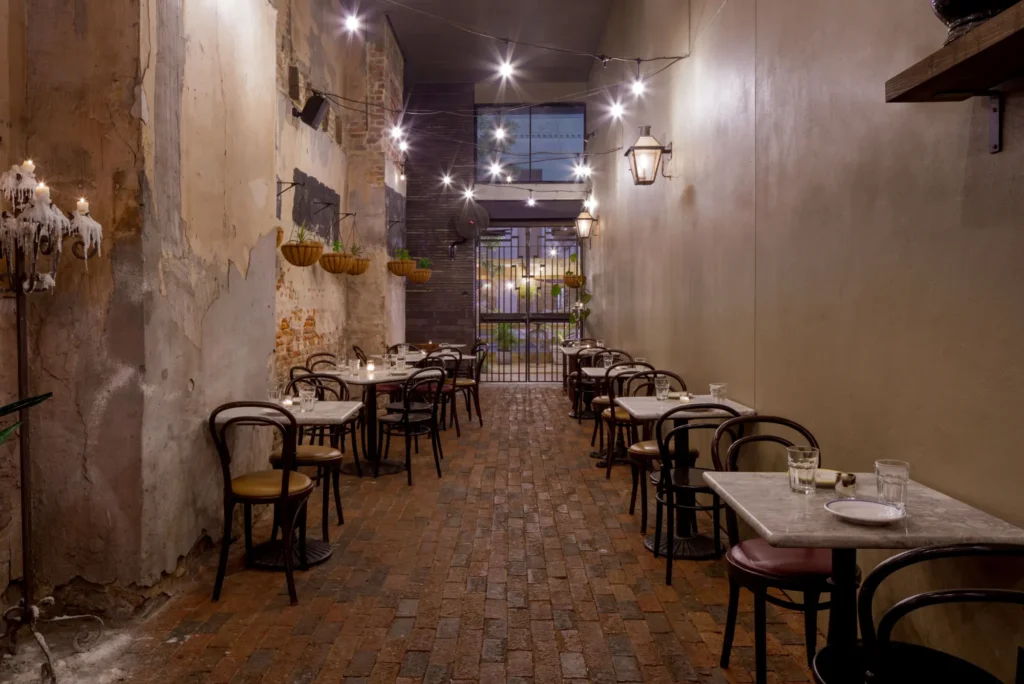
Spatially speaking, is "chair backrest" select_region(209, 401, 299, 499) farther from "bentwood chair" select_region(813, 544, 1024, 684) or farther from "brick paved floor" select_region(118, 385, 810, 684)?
"bentwood chair" select_region(813, 544, 1024, 684)

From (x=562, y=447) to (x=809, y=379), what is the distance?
12.1 feet

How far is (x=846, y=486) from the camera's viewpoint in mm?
2238

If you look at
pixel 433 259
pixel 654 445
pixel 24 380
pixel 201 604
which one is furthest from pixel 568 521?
pixel 433 259

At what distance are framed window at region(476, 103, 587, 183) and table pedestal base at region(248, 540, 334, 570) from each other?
989 cm

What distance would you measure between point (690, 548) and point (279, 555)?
2.23 meters

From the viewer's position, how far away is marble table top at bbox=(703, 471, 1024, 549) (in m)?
1.80

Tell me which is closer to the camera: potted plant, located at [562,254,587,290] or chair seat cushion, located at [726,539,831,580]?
chair seat cushion, located at [726,539,831,580]

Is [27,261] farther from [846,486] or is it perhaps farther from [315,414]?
[846,486]

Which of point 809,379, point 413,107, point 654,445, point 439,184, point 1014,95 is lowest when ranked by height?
point 654,445

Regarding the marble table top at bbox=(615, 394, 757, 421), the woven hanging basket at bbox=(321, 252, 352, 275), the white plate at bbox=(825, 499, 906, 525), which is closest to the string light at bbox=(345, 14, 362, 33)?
the woven hanging basket at bbox=(321, 252, 352, 275)

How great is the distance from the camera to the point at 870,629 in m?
1.62

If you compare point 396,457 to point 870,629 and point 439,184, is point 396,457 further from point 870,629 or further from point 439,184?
point 439,184

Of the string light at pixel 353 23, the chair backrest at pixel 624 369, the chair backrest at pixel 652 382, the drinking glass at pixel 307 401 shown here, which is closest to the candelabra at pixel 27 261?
the drinking glass at pixel 307 401

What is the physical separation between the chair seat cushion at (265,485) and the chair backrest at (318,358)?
3.77 meters
